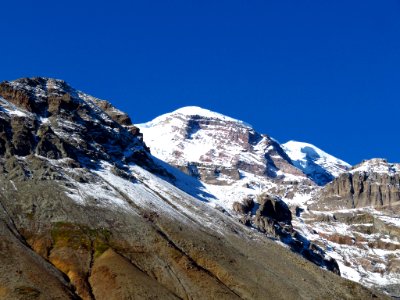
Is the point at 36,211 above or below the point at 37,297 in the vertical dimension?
above

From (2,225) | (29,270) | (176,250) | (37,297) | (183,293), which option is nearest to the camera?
(37,297)

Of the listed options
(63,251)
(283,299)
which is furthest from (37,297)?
(283,299)

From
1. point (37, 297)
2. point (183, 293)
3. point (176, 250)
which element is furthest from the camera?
point (176, 250)

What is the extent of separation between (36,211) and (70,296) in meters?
57.8

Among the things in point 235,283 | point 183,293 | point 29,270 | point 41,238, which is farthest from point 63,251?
point 235,283

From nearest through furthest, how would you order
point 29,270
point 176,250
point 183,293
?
1. point 29,270
2. point 183,293
3. point 176,250

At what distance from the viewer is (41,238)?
181m

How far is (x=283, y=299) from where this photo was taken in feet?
583

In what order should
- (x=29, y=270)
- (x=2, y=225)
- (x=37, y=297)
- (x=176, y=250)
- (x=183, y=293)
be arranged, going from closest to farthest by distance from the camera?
(x=37, y=297) → (x=29, y=270) → (x=183, y=293) → (x=2, y=225) → (x=176, y=250)

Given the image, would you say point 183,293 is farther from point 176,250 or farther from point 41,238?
point 41,238

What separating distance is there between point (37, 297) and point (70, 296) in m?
10.3

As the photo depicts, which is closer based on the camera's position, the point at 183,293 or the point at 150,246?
the point at 183,293

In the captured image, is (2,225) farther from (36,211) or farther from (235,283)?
→ (235,283)

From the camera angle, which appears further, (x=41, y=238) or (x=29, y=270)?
(x=41, y=238)
